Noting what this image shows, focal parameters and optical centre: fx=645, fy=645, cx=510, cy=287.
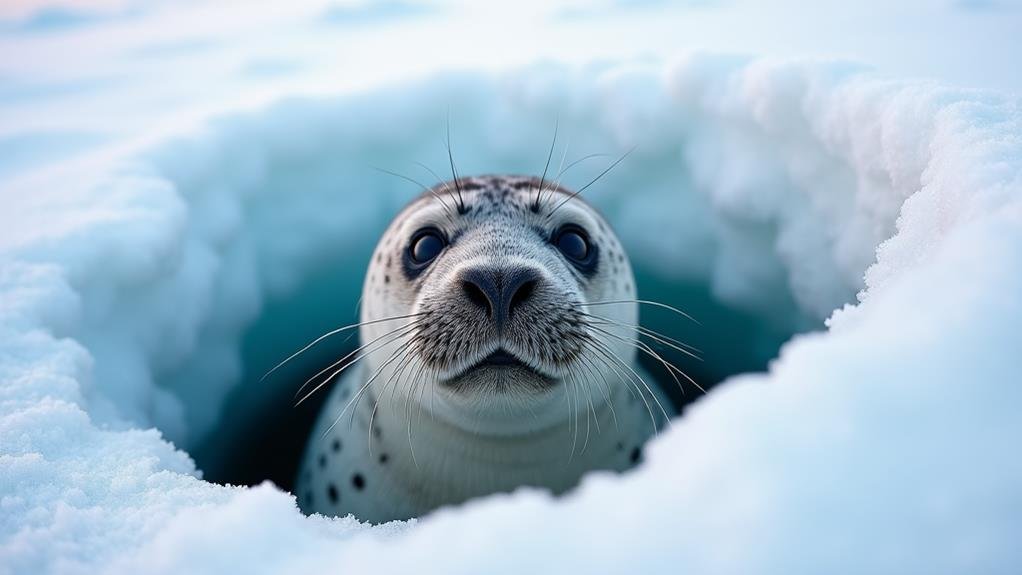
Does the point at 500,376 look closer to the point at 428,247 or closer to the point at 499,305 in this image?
the point at 499,305

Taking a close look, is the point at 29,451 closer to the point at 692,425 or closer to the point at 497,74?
the point at 692,425

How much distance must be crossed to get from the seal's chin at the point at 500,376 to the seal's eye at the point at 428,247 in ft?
1.58

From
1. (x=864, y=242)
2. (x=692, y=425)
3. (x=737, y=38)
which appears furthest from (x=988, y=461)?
(x=737, y=38)

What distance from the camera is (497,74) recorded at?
311 centimetres

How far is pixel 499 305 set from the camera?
4.84 ft

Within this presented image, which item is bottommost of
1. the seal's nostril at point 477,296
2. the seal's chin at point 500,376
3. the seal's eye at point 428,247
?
A: the seal's chin at point 500,376

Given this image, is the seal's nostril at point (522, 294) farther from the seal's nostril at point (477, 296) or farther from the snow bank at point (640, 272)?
Answer: the snow bank at point (640, 272)

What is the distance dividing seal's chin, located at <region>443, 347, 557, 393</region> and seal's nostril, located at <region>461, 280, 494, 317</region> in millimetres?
101

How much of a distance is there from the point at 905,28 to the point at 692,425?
2556mm

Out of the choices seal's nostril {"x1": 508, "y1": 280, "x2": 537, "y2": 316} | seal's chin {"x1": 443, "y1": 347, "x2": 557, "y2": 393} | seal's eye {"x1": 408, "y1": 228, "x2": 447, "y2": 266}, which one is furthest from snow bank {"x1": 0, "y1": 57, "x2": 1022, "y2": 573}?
seal's eye {"x1": 408, "y1": 228, "x2": 447, "y2": 266}

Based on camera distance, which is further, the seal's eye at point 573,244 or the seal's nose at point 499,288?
the seal's eye at point 573,244

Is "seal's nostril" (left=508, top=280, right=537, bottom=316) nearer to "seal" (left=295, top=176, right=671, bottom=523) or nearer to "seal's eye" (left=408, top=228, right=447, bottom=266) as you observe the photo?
"seal" (left=295, top=176, right=671, bottom=523)

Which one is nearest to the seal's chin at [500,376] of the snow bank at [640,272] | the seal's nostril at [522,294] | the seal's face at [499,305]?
the seal's face at [499,305]

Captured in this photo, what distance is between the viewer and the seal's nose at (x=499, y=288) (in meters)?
1.47
